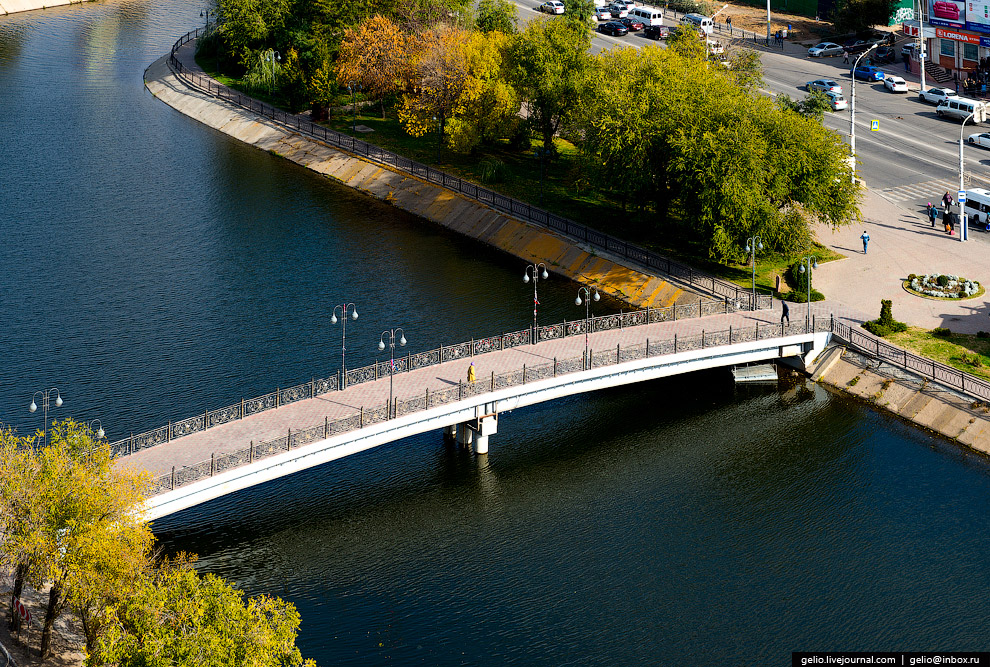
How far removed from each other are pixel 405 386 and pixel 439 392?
247cm

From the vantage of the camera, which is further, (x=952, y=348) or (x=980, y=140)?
(x=980, y=140)

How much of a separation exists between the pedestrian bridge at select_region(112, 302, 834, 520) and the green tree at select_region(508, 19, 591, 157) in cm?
3006

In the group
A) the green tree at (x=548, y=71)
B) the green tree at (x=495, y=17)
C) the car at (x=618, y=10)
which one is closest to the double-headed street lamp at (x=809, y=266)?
the green tree at (x=548, y=71)

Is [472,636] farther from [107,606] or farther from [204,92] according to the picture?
[204,92]

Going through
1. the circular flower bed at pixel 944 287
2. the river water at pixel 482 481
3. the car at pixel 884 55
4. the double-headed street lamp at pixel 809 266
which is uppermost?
the car at pixel 884 55

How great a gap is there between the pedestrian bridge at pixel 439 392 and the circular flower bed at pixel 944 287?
369 inches

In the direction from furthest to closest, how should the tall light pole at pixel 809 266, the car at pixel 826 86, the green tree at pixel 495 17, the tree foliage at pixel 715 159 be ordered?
the car at pixel 826 86
the green tree at pixel 495 17
the tree foliage at pixel 715 159
the tall light pole at pixel 809 266

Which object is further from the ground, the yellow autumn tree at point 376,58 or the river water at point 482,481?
the yellow autumn tree at point 376,58

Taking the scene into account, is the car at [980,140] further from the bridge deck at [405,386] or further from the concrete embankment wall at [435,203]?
the concrete embankment wall at [435,203]

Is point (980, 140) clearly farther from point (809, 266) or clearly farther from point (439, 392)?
point (439, 392)

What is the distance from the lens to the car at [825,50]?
135 m

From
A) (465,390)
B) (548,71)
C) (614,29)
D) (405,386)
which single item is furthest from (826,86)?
(405,386)

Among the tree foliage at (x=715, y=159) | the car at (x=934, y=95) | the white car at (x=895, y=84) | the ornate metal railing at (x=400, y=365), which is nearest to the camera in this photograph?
the ornate metal railing at (x=400, y=365)

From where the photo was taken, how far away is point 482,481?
64.4 metres
